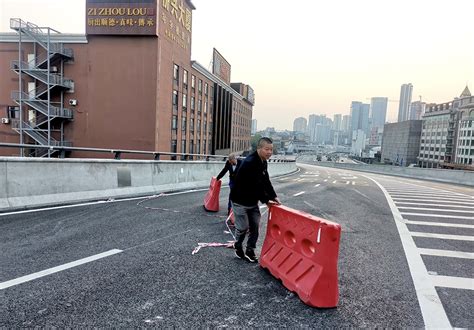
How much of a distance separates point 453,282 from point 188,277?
3962 millimetres

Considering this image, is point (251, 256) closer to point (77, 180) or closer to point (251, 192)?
point (251, 192)

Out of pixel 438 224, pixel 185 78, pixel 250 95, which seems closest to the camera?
pixel 438 224

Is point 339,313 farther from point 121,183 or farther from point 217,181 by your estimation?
point 121,183

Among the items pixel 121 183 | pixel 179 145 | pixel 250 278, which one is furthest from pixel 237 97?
pixel 250 278

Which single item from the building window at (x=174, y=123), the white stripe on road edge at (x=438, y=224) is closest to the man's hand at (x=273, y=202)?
the white stripe on road edge at (x=438, y=224)

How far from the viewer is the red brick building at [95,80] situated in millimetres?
33969

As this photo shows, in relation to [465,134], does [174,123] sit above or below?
below

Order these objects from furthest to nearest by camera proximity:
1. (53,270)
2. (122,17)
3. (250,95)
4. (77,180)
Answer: (250,95) → (122,17) → (77,180) → (53,270)

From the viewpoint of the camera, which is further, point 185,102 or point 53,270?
point 185,102

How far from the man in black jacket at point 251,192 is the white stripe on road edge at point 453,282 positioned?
265 cm

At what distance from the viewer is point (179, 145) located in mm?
42906

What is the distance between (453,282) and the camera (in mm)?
4730

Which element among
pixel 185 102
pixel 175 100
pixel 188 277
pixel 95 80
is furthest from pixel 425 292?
pixel 185 102

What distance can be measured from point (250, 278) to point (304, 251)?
90 cm
